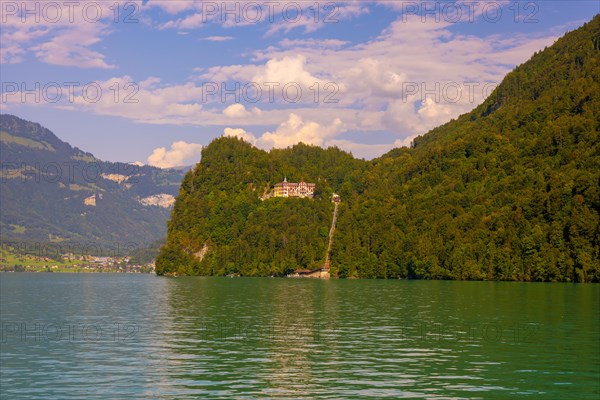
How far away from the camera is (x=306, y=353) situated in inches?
2215

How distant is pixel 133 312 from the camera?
9812cm

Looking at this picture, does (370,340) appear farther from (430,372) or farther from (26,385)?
(26,385)

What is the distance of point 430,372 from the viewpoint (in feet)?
156

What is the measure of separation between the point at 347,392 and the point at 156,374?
45.2ft

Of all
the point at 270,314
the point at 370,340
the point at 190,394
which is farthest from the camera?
the point at 270,314

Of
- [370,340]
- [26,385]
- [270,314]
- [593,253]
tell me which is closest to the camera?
[26,385]

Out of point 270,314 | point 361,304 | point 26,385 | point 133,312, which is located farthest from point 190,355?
point 361,304

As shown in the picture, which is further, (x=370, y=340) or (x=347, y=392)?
(x=370, y=340)

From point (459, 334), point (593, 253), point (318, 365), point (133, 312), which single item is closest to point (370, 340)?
point (459, 334)

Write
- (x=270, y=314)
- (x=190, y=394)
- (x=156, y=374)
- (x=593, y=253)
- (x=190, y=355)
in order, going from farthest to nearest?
(x=593, y=253) → (x=270, y=314) → (x=190, y=355) → (x=156, y=374) → (x=190, y=394)

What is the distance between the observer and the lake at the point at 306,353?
42.5 meters

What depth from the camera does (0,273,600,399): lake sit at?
42.5 meters

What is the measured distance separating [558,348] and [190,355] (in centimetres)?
2965

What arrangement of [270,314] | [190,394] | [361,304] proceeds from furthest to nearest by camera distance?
[361,304] → [270,314] → [190,394]
